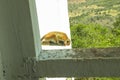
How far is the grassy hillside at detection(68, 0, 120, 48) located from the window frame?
3.59ft

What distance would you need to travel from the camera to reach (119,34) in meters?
1.65

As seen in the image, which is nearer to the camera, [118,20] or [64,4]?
[118,20]

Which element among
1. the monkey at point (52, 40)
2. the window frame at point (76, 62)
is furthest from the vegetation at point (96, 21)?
the window frame at point (76, 62)

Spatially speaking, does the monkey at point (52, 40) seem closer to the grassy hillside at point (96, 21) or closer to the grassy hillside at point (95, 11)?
the grassy hillside at point (96, 21)

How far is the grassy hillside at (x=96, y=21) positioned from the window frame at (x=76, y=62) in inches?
43.0

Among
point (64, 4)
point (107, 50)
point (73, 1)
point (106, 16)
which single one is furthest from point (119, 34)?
point (64, 4)

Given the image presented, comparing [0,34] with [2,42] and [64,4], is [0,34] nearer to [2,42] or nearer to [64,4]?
[2,42]

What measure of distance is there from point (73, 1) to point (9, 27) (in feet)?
5.18

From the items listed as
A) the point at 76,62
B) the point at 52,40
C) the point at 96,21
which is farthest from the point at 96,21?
the point at 76,62

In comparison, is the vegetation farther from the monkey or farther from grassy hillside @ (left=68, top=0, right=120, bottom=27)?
the monkey

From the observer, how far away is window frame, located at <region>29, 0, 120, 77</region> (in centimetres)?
53

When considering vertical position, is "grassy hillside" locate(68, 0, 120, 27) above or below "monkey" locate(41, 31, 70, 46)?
above

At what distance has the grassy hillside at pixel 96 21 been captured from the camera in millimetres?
1712

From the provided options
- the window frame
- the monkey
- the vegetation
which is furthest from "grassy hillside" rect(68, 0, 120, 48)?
the window frame
